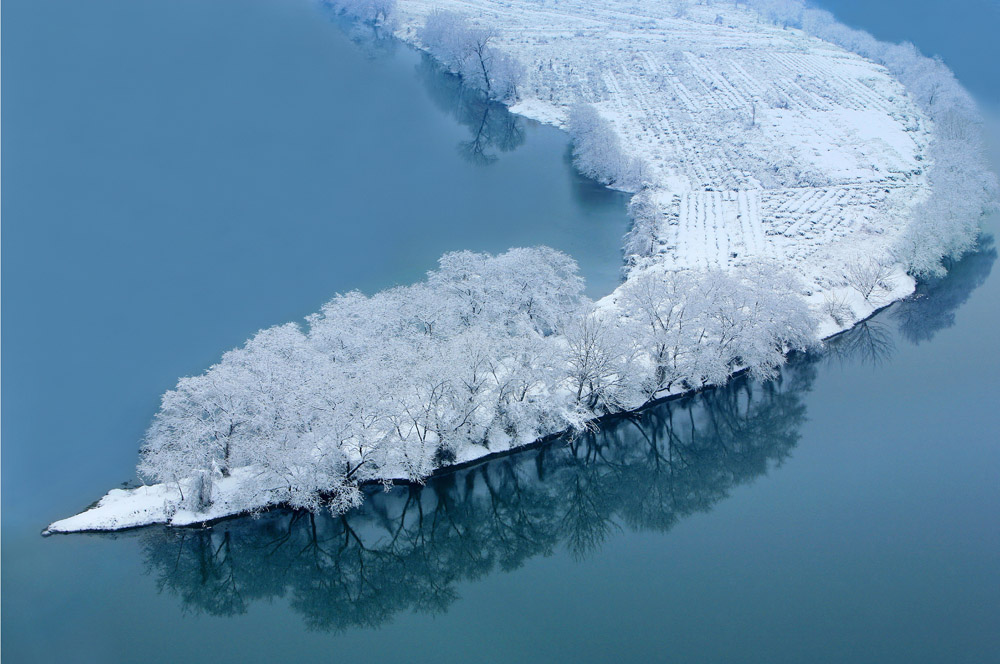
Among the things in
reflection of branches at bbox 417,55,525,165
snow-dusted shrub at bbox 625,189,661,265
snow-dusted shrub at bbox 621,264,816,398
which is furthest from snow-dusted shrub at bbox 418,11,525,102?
snow-dusted shrub at bbox 621,264,816,398

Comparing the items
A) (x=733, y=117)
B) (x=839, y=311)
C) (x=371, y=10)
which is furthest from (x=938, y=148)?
(x=371, y=10)

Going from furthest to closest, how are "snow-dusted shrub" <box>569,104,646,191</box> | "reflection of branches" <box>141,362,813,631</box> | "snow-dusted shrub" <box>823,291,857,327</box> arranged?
"snow-dusted shrub" <box>569,104,646,191</box>
"snow-dusted shrub" <box>823,291,857,327</box>
"reflection of branches" <box>141,362,813,631</box>

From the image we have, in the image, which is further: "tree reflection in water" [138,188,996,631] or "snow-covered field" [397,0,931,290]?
"snow-covered field" [397,0,931,290]

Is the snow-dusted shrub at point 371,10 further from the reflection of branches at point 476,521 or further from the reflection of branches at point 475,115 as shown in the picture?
the reflection of branches at point 476,521

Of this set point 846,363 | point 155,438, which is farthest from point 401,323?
point 846,363

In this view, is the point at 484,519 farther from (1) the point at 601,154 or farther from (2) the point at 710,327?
(1) the point at 601,154

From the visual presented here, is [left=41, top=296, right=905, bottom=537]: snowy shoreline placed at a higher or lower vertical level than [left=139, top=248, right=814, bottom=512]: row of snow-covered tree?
lower

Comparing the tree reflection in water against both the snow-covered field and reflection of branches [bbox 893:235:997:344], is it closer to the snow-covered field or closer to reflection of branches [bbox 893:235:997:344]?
reflection of branches [bbox 893:235:997:344]
